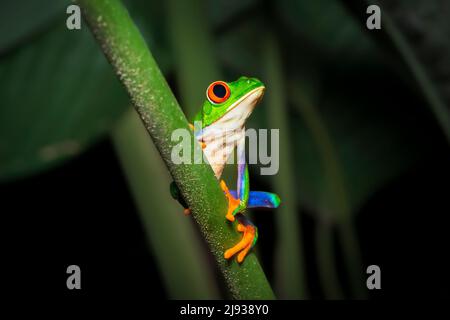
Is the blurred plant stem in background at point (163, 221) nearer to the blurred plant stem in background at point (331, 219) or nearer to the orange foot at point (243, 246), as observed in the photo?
the blurred plant stem in background at point (331, 219)

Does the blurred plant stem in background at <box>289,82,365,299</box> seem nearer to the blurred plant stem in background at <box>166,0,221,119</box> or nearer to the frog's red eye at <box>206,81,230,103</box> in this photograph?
the blurred plant stem in background at <box>166,0,221,119</box>

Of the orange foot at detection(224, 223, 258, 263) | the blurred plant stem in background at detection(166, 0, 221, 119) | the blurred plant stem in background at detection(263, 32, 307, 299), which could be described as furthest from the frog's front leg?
the blurred plant stem in background at detection(263, 32, 307, 299)

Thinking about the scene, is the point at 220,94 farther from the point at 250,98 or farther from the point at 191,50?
the point at 191,50

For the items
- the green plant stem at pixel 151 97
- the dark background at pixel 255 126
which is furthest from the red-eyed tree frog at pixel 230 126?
the dark background at pixel 255 126
